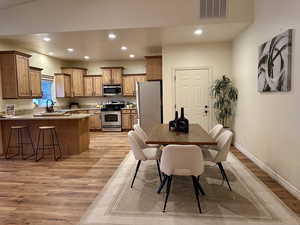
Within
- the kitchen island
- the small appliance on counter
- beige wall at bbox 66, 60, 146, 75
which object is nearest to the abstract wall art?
the kitchen island

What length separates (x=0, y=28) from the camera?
4367 mm

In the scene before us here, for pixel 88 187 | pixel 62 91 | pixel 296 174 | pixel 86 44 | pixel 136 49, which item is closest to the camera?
pixel 296 174

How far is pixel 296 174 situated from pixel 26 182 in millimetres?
3905

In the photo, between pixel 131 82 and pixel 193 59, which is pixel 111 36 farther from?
pixel 131 82

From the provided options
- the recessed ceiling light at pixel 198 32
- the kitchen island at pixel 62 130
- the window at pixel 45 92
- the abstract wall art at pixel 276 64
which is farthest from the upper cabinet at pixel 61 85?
the abstract wall art at pixel 276 64

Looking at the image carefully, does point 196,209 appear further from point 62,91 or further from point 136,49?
point 62,91

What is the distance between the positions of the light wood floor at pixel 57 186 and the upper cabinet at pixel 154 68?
255 centimetres

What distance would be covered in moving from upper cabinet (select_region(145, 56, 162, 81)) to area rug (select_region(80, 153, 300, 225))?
3523 millimetres

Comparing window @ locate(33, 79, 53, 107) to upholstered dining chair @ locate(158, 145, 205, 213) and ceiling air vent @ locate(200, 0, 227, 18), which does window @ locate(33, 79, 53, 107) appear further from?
upholstered dining chair @ locate(158, 145, 205, 213)

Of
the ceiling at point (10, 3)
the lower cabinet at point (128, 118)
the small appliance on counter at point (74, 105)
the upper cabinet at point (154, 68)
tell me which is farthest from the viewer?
the small appliance on counter at point (74, 105)

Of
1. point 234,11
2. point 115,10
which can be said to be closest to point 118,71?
point 115,10

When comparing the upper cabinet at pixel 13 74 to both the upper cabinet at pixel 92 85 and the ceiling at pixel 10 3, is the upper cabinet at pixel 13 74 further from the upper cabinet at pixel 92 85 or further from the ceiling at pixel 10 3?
the upper cabinet at pixel 92 85

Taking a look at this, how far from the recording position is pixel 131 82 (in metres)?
7.61

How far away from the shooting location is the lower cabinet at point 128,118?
7.38 m
